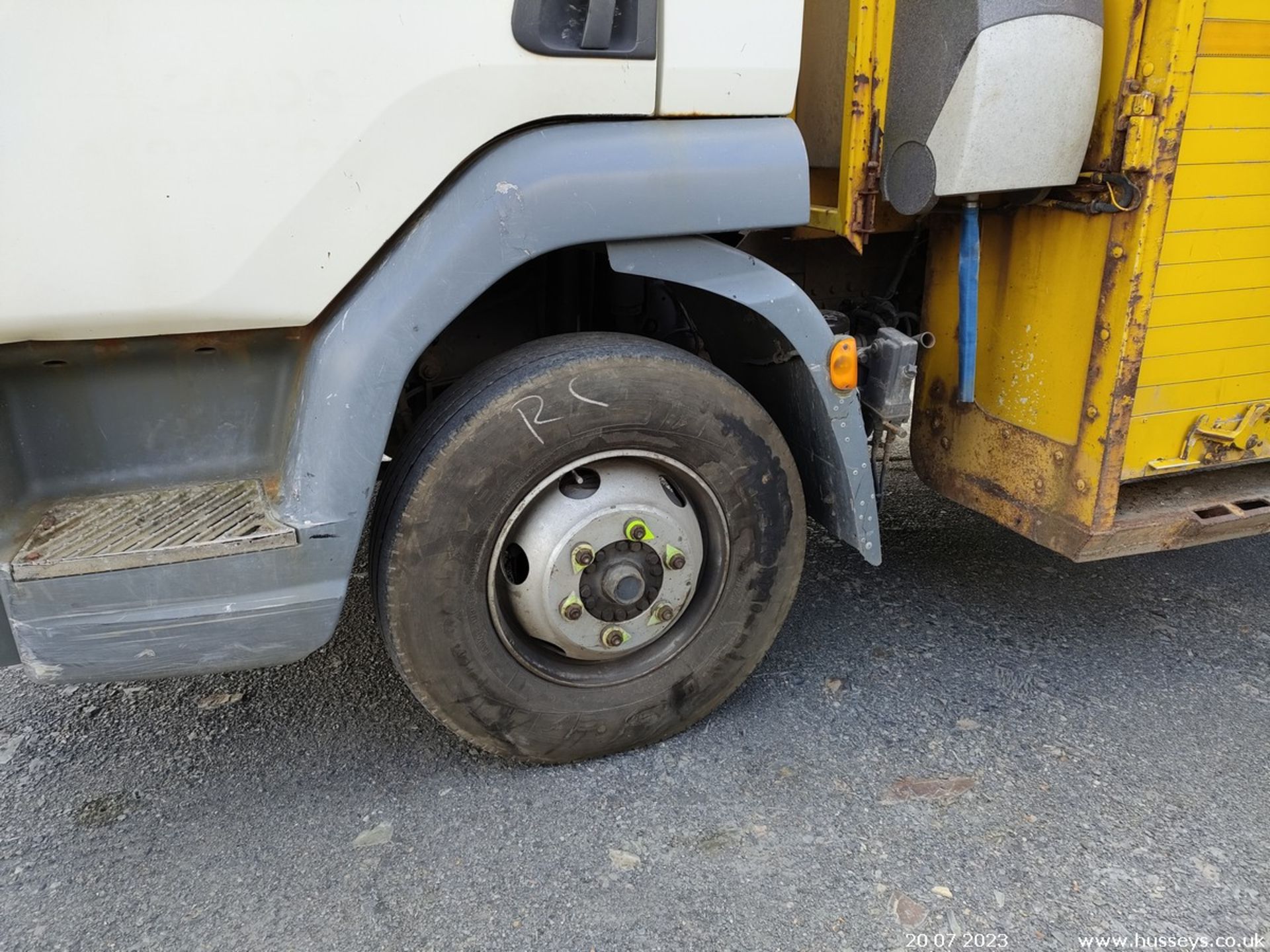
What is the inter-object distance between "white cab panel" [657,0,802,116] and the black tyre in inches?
21.2

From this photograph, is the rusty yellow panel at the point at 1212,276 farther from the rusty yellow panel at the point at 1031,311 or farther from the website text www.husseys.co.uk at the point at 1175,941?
the website text www.husseys.co.uk at the point at 1175,941

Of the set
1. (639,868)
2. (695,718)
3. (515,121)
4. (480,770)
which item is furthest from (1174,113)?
(480,770)

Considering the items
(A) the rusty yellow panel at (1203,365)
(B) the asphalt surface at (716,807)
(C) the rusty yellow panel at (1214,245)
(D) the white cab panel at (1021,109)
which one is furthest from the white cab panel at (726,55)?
(B) the asphalt surface at (716,807)

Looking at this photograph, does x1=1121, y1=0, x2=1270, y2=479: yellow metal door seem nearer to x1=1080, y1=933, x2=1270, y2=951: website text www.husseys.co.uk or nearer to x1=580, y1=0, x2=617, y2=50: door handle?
x1=1080, y1=933, x2=1270, y2=951: website text www.husseys.co.uk

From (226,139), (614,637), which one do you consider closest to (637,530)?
(614,637)

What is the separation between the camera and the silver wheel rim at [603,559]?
2129 mm

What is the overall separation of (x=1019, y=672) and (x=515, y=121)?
82.8 inches

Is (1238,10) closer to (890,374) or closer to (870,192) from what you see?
(870,192)

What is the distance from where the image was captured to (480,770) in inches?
93.0

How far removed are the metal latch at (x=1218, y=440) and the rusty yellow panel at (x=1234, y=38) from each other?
87 cm

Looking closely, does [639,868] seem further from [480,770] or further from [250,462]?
[250,462]

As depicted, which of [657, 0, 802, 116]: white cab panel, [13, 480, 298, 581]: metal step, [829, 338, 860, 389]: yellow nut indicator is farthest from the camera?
[829, 338, 860, 389]: yellow nut indicator

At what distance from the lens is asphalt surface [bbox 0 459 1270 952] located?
1.94 m

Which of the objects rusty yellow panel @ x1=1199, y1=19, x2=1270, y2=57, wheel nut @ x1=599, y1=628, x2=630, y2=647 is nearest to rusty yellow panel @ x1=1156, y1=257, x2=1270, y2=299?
rusty yellow panel @ x1=1199, y1=19, x2=1270, y2=57
